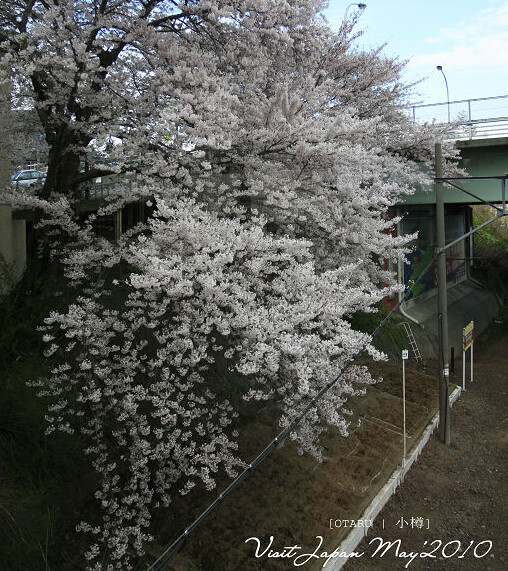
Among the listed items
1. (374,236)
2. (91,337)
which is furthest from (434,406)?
(91,337)

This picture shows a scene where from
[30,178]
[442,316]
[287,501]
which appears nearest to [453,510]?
[287,501]

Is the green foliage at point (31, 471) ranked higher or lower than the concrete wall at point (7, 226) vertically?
lower

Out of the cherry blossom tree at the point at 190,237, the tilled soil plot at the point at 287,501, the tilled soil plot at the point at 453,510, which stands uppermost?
the cherry blossom tree at the point at 190,237

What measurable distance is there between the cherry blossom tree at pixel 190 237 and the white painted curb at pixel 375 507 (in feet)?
4.33

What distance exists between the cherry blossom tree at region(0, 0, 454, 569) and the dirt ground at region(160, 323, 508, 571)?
66cm

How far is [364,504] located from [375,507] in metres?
0.18

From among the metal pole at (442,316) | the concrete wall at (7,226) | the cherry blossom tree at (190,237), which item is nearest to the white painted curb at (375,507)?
the metal pole at (442,316)

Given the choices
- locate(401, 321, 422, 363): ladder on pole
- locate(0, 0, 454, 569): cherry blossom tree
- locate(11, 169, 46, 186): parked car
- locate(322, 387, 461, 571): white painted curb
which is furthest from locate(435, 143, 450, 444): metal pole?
locate(11, 169, 46, 186): parked car

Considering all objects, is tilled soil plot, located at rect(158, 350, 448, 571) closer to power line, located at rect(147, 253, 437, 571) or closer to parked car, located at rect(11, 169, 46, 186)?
power line, located at rect(147, 253, 437, 571)

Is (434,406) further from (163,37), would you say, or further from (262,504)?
(163,37)

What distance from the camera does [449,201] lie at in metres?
19.1

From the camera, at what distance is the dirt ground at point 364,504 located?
6.89 metres

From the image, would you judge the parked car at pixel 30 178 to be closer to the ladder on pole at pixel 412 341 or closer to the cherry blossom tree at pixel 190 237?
the cherry blossom tree at pixel 190 237

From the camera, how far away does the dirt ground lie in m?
6.89
